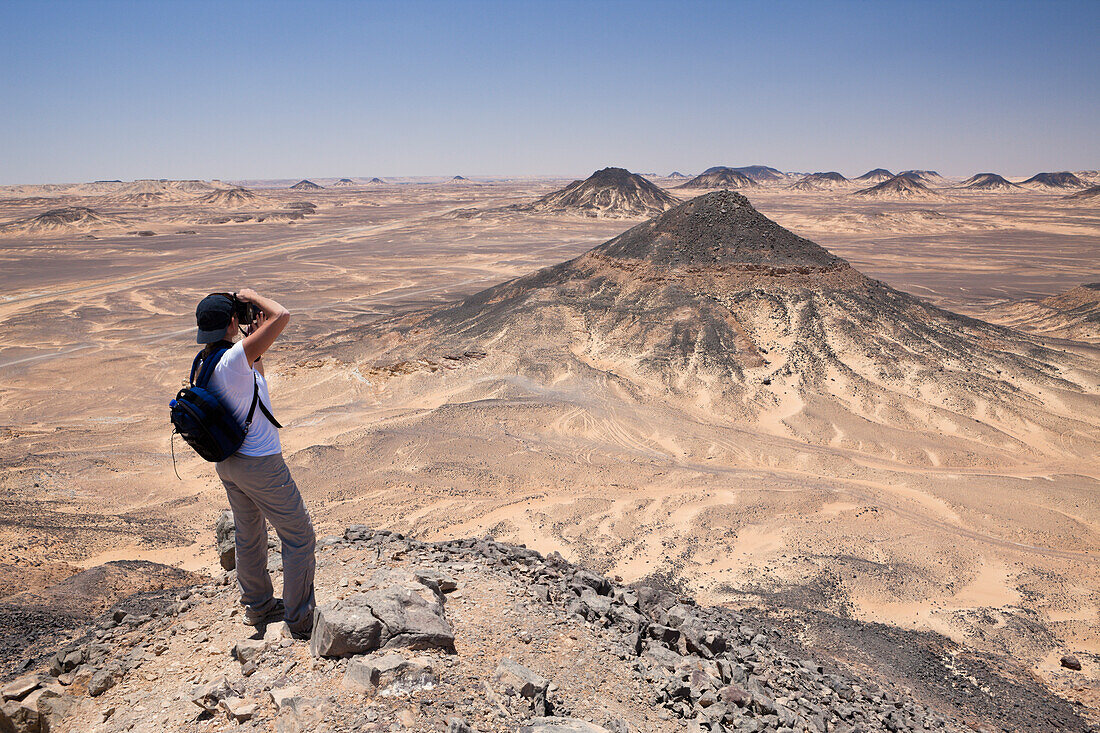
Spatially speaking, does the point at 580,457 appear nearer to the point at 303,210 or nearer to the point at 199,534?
the point at 199,534

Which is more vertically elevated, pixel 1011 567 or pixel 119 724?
pixel 119 724

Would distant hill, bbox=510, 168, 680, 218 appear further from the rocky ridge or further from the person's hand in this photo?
the person's hand

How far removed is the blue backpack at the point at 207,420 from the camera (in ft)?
11.4

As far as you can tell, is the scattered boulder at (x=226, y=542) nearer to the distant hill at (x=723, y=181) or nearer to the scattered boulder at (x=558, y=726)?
the scattered boulder at (x=558, y=726)

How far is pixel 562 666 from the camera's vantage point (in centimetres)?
420

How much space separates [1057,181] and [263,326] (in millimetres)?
205834

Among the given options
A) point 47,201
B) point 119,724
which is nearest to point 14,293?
point 119,724

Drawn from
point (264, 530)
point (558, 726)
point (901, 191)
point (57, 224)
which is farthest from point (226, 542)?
point (901, 191)

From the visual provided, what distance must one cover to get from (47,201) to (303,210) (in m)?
55.0

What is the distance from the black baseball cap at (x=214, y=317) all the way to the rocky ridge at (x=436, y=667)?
1.79 metres

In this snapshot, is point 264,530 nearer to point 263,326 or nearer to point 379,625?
point 379,625

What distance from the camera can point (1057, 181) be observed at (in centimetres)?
15638

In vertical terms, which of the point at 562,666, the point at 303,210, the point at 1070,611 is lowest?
the point at 1070,611

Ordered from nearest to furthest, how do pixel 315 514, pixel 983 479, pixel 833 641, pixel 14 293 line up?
pixel 833 641 → pixel 315 514 → pixel 983 479 → pixel 14 293
